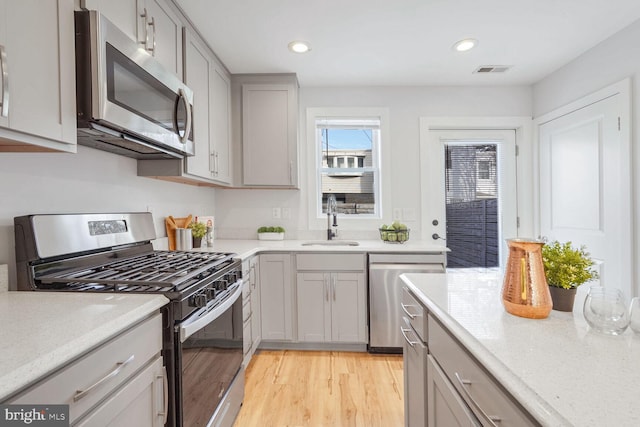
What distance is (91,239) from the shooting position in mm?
1421

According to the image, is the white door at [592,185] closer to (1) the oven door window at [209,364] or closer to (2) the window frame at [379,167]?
(2) the window frame at [379,167]

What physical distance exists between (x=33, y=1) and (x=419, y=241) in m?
2.96

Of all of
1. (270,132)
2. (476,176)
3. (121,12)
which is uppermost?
(121,12)

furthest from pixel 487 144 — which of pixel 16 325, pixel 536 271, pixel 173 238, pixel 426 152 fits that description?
pixel 16 325

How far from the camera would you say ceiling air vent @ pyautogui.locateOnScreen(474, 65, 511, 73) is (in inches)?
105

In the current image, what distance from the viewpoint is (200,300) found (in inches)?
49.5

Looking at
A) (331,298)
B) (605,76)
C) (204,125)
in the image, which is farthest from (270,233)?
(605,76)

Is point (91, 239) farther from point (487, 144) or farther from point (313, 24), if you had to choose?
point (487, 144)

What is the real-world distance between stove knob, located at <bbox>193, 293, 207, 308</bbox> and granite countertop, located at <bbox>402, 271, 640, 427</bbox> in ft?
2.94

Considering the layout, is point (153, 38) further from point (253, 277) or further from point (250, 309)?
point (250, 309)

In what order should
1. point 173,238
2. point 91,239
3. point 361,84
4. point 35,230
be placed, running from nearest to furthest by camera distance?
point 35,230 < point 91,239 < point 173,238 < point 361,84

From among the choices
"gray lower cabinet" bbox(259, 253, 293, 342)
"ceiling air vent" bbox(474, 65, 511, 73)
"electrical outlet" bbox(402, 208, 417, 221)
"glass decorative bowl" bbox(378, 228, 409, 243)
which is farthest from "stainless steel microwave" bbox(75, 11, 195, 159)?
"ceiling air vent" bbox(474, 65, 511, 73)

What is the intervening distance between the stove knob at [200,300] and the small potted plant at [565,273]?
4.01 ft

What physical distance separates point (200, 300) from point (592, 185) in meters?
2.90
